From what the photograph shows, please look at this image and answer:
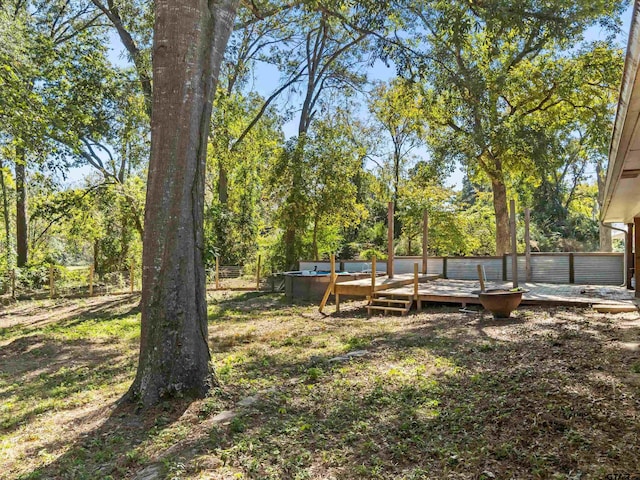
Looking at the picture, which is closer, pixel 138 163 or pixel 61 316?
pixel 61 316

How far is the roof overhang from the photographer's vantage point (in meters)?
2.38

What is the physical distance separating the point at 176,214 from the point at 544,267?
12.2 meters

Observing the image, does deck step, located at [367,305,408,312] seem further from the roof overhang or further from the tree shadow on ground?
the roof overhang

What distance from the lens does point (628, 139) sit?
3840 millimetres

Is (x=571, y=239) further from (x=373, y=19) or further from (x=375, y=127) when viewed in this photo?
(x=373, y=19)

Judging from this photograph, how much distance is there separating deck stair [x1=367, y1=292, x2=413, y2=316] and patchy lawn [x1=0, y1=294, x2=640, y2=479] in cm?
259

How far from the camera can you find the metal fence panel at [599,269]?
11961 mm

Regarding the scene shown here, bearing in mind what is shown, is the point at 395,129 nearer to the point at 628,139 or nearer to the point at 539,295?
the point at 539,295

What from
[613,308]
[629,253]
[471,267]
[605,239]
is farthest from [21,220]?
[605,239]

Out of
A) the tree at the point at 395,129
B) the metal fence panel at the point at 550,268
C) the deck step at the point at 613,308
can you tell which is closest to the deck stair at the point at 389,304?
the deck step at the point at 613,308

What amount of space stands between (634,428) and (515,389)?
103 cm

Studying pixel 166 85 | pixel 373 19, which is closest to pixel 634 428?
pixel 166 85

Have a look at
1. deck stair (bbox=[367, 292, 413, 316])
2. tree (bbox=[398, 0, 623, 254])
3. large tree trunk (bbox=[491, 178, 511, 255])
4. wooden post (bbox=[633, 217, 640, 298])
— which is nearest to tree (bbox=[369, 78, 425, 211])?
tree (bbox=[398, 0, 623, 254])

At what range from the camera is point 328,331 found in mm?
7930
